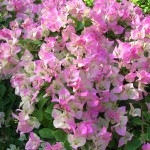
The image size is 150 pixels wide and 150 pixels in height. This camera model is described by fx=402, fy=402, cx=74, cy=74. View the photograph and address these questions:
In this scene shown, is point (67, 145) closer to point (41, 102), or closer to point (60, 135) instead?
point (60, 135)

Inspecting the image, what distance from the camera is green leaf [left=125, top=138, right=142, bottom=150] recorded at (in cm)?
174

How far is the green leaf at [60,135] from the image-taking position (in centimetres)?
170

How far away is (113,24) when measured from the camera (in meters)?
2.19

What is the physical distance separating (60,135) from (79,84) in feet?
0.76

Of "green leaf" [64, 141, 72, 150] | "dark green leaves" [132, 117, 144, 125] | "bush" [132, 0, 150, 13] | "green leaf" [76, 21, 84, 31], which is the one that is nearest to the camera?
"green leaf" [64, 141, 72, 150]

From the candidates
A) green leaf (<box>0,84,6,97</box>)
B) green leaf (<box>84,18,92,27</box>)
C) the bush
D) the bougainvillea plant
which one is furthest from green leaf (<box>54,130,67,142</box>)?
the bush

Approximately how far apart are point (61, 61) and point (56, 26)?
31cm

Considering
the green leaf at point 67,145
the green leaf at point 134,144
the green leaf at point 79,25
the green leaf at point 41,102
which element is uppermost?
the green leaf at point 79,25

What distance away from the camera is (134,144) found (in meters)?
1.76

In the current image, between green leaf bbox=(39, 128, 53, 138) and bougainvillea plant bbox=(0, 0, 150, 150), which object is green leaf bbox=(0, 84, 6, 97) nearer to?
bougainvillea plant bbox=(0, 0, 150, 150)

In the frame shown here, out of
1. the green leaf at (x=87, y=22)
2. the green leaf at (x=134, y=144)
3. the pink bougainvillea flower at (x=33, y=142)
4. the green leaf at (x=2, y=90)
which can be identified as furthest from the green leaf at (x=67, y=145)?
the green leaf at (x=87, y=22)

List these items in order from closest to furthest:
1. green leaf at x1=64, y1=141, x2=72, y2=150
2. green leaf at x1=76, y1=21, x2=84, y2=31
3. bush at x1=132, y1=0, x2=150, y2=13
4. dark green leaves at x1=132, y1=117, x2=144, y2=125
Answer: green leaf at x1=64, y1=141, x2=72, y2=150, dark green leaves at x1=132, y1=117, x2=144, y2=125, green leaf at x1=76, y1=21, x2=84, y2=31, bush at x1=132, y1=0, x2=150, y2=13

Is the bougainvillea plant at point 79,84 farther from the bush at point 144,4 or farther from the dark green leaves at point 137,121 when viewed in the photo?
the bush at point 144,4

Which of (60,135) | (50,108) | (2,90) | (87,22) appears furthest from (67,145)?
(87,22)
